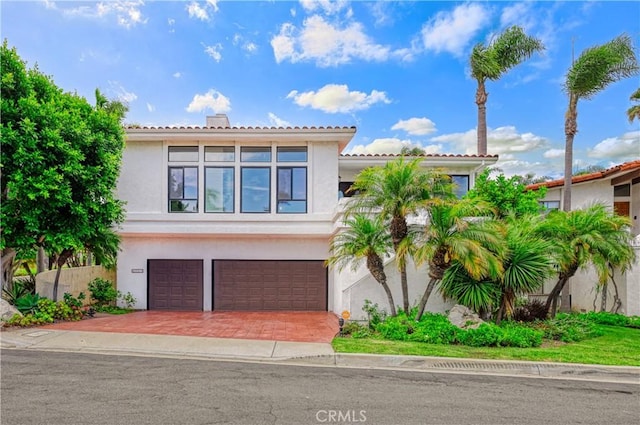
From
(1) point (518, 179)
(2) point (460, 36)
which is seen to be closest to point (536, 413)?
(1) point (518, 179)

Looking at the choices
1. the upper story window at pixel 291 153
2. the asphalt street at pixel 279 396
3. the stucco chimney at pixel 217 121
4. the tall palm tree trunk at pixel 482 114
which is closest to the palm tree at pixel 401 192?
the asphalt street at pixel 279 396

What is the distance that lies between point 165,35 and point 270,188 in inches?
310

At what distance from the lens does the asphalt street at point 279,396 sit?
15.7 ft

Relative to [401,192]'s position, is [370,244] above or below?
below

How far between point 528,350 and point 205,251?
10.9 metres

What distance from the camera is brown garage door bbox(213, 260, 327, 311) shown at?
44.8ft

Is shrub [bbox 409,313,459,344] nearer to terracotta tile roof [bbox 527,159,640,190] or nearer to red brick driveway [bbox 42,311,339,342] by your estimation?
red brick driveway [bbox 42,311,339,342]

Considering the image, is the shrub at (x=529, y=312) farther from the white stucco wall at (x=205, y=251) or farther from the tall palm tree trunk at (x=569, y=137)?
the white stucco wall at (x=205, y=251)

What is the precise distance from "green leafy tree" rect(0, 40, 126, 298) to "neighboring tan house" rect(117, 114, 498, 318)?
2.01 m

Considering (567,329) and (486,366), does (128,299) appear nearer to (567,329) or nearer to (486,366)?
(486,366)

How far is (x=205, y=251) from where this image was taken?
1377cm

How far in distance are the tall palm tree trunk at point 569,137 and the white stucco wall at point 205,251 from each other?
9.43 meters

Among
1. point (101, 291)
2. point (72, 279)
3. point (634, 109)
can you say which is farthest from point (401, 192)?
point (634, 109)

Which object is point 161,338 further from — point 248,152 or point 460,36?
point 460,36
